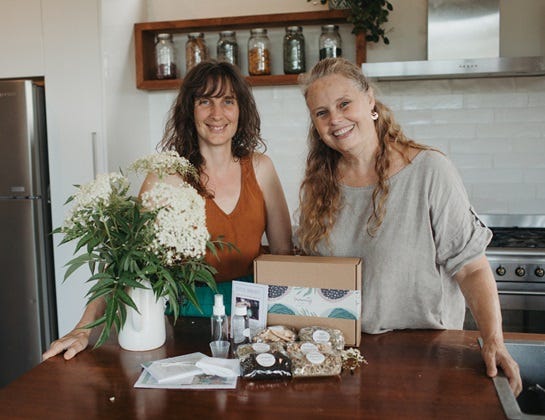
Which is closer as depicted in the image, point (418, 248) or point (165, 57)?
point (418, 248)

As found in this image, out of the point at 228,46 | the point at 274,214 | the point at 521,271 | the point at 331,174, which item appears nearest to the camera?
the point at 331,174

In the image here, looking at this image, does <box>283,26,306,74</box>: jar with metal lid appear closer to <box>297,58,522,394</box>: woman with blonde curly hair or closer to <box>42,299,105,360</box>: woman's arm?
<box>297,58,522,394</box>: woman with blonde curly hair

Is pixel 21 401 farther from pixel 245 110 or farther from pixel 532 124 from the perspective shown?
pixel 532 124

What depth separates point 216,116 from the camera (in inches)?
75.8

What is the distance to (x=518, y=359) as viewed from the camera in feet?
4.67

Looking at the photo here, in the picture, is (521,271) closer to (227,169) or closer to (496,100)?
(496,100)

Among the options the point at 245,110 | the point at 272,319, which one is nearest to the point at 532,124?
the point at 245,110

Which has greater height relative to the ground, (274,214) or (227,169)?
(227,169)

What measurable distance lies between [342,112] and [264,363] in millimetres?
781

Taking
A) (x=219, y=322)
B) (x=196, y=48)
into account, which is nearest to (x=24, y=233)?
(x=196, y=48)

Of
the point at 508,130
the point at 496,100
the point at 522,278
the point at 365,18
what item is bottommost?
the point at 522,278

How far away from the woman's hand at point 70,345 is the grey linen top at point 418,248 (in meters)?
0.76

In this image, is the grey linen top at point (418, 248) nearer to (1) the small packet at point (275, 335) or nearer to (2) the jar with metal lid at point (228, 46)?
(1) the small packet at point (275, 335)

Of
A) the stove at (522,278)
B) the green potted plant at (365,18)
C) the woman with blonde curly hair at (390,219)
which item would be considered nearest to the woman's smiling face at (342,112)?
the woman with blonde curly hair at (390,219)
